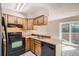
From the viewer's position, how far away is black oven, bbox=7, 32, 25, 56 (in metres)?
1.48

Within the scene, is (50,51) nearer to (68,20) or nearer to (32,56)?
(32,56)

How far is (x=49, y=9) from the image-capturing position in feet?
4.78

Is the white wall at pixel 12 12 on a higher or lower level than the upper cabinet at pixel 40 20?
higher

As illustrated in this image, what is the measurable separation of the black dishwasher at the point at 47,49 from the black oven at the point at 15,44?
0.29 m

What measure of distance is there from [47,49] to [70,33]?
0.39m

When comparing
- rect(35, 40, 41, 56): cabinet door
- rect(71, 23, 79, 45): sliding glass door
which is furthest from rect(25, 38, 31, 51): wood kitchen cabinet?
rect(71, 23, 79, 45): sliding glass door

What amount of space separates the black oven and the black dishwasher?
0.29 meters

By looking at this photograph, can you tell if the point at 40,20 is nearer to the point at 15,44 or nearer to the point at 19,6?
the point at 19,6

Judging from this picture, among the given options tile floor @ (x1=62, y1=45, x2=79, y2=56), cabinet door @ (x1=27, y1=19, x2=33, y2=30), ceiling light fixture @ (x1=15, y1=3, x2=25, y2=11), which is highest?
ceiling light fixture @ (x1=15, y1=3, x2=25, y2=11)

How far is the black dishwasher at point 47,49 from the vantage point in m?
1.46

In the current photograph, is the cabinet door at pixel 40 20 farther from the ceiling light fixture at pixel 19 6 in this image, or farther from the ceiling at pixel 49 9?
the ceiling light fixture at pixel 19 6

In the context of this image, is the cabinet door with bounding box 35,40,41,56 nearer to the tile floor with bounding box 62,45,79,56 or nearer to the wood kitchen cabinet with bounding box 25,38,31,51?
the wood kitchen cabinet with bounding box 25,38,31,51

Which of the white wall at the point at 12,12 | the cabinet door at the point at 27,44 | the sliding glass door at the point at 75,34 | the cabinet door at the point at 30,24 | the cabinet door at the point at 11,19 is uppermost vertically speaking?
the white wall at the point at 12,12

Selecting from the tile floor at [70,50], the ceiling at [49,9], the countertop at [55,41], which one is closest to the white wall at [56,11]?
the ceiling at [49,9]
